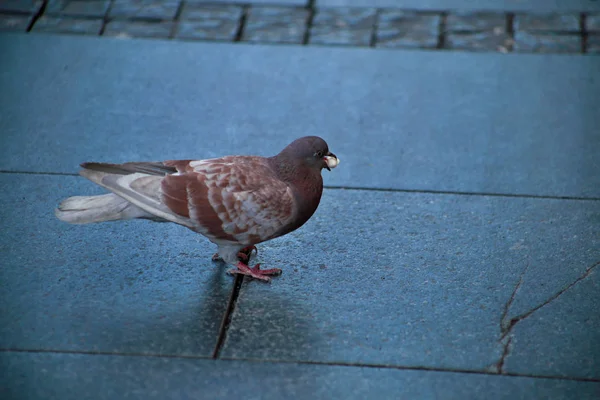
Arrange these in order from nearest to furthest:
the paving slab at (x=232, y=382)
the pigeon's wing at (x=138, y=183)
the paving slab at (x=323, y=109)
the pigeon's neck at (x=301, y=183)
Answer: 1. the paving slab at (x=232, y=382)
2. the pigeon's wing at (x=138, y=183)
3. the pigeon's neck at (x=301, y=183)
4. the paving slab at (x=323, y=109)

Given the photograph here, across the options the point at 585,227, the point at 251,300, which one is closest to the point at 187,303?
the point at 251,300

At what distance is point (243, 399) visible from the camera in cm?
358

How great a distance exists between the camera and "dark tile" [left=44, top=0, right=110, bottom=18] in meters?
7.10

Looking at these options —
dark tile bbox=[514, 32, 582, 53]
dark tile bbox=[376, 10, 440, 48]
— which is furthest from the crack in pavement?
dark tile bbox=[376, 10, 440, 48]

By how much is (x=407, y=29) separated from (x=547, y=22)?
126 centimetres

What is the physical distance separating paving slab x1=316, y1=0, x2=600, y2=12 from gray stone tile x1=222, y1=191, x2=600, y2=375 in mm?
2759

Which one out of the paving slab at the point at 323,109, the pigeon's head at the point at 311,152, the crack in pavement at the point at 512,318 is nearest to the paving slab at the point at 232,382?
the crack in pavement at the point at 512,318

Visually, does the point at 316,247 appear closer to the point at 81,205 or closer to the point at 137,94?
the point at 81,205

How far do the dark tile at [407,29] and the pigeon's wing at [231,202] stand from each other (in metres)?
3.04

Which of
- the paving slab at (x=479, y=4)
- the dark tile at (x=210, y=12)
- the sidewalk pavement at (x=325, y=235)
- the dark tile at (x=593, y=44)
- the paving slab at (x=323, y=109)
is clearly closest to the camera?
the sidewalk pavement at (x=325, y=235)

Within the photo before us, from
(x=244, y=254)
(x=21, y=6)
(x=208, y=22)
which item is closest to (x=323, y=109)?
(x=208, y=22)

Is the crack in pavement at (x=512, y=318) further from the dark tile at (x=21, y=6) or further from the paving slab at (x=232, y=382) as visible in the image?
the dark tile at (x=21, y=6)

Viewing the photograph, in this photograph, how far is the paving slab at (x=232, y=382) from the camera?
360cm

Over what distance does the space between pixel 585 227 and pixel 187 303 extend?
96.8 inches
